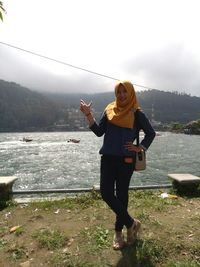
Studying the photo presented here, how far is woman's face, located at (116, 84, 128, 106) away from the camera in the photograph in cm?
573

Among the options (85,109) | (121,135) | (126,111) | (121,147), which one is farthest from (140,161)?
(85,109)

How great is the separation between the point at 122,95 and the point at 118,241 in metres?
2.44

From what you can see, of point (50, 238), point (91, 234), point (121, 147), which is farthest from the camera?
point (91, 234)

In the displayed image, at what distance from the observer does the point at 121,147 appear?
5.72 meters

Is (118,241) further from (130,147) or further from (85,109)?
(85,109)

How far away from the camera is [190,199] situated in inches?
360

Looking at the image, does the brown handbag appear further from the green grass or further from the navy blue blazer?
the green grass

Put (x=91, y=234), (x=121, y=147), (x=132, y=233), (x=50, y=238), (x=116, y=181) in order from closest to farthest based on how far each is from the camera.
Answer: (x=121, y=147) < (x=116, y=181) < (x=132, y=233) < (x=50, y=238) < (x=91, y=234)

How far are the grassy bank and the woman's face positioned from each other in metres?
2.39

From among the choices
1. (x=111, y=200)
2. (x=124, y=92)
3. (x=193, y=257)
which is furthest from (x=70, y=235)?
(x=124, y=92)

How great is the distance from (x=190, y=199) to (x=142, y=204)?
1.52m

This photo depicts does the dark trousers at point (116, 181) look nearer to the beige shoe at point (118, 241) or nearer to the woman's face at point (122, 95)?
the beige shoe at point (118, 241)

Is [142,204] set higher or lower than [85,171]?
higher

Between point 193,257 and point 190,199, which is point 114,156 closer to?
point 193,257
